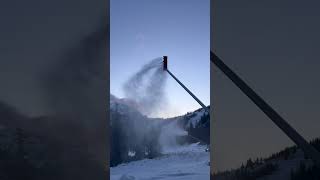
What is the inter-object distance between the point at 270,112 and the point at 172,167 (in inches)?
213

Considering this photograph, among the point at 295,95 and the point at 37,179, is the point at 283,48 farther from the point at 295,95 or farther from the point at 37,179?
the point at 37,179

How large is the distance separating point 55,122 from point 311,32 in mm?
2888

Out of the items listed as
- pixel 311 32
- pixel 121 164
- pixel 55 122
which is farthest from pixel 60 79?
pixel 121 164

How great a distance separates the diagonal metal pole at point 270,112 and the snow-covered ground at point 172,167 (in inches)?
148

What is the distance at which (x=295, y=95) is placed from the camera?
3844 millimetres

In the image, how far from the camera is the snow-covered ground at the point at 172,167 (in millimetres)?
7840

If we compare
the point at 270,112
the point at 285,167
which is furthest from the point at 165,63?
the point at 285,167

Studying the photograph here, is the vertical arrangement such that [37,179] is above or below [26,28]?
below

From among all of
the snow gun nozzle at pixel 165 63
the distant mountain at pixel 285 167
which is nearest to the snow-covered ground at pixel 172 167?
the snow gun nozzle at pixel 165 63

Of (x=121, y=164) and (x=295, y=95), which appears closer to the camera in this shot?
(x=295, y=95)

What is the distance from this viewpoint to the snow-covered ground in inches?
309

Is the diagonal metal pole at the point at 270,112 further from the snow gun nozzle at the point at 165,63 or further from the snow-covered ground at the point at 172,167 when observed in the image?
the snow-covered ground at the point at 172,167

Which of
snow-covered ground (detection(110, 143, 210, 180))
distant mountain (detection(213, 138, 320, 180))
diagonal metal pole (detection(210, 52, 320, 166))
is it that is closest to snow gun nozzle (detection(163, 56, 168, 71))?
diagonal metal pole (detection(210, 52, 320, 166))

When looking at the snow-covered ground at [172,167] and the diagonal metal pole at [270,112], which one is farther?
the snow-covered ground at [172,167]
